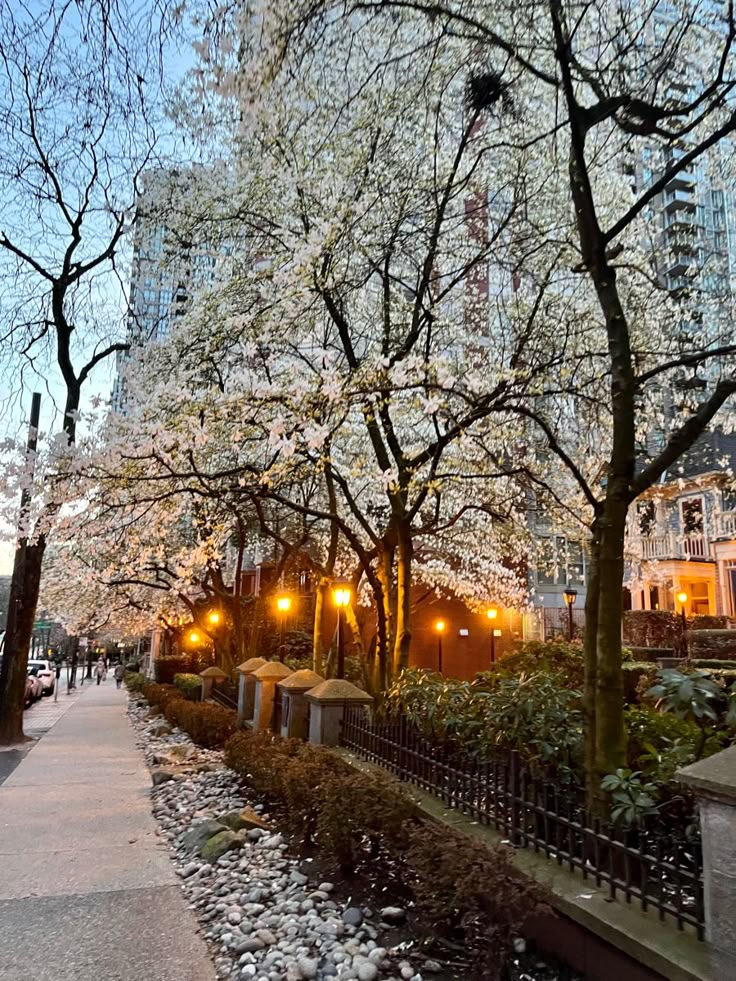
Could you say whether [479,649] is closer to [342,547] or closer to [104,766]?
[342,547]

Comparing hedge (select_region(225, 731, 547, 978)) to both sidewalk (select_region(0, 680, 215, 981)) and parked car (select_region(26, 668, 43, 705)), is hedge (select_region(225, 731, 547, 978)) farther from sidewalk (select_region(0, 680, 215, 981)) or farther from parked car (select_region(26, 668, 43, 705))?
parked car (select_region(26, 668, 43, 705))

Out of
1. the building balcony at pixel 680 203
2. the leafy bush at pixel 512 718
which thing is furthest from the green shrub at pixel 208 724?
the building balcony at pixel 680 203

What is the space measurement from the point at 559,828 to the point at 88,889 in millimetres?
3670

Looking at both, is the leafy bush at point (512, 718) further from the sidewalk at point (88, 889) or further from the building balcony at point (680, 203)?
the building balcony at point (680, 203)

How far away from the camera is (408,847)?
16.2ft

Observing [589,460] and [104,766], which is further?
[589,460]

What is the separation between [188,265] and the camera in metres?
11.2

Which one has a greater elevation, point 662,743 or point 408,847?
point 662,743

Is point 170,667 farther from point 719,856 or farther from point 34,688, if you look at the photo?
point 719,856

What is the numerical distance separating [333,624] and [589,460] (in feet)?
46.0

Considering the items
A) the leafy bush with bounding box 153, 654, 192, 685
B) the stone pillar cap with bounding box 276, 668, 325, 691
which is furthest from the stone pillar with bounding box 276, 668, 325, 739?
the leafy bush with bounding box 153, 654, 192, 685

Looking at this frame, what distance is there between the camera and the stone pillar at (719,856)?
115 inches

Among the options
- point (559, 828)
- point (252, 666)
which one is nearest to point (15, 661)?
point (252, 666)

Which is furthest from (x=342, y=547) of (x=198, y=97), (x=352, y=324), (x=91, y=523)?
(x=198, y=97)
